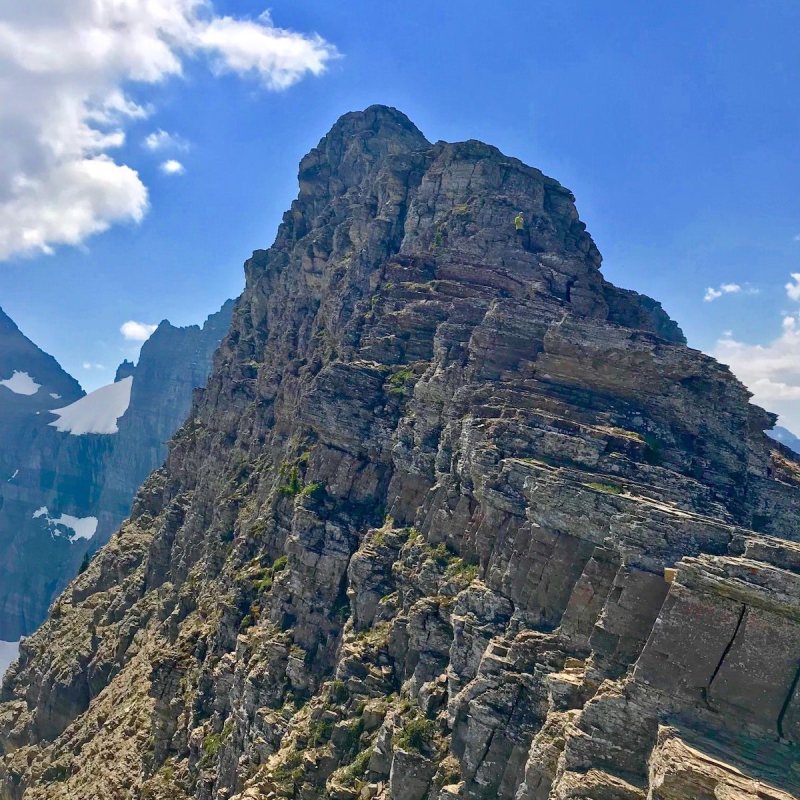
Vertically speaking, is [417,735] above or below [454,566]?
below

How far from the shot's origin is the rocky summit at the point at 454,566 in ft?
102

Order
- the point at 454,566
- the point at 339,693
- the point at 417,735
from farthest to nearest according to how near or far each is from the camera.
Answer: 1. the point at 454,566
2. the point at 339,693
3. the point at 417,735

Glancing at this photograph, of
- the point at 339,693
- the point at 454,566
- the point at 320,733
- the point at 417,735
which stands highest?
the point at 454,566

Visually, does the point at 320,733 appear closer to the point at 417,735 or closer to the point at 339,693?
the point at 339,693

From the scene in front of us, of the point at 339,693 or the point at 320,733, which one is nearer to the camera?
the point at 320,733

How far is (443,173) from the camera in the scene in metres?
92.5

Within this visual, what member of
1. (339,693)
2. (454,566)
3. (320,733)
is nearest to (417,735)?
(339,693)

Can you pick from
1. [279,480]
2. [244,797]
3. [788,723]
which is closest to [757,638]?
[788,723]

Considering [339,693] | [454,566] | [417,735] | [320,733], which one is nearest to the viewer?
[417,735]

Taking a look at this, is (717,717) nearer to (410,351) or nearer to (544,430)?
(544,430)

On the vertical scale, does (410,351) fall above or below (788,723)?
above

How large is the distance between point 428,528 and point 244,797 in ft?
84.2

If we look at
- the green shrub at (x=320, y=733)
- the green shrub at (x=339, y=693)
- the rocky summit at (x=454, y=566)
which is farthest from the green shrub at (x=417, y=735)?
the green shrub at (x=320, y=733)

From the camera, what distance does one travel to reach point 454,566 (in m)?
49.2
